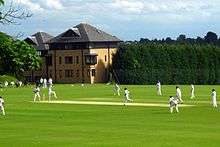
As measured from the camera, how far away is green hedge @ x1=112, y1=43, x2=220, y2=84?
133875 mm

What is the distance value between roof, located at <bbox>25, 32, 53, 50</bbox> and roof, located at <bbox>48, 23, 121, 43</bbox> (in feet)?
21.0

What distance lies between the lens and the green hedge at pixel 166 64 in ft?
439

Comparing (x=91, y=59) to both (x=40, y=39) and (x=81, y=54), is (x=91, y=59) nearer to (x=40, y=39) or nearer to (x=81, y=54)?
(x=81, y=54)

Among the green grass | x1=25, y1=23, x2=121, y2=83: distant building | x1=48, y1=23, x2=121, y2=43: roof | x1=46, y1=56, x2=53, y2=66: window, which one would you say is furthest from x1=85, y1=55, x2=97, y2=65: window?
the green grass

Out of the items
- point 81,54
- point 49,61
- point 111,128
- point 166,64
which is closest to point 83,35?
point 81,54

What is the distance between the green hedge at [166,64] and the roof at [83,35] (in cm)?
526

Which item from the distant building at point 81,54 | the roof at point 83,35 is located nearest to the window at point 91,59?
the distant building at point 81,54

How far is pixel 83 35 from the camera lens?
451 feet

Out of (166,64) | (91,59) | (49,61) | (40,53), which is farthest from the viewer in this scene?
(40,53)

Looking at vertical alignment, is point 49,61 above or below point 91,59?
below

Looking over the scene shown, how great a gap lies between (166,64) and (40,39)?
106ft

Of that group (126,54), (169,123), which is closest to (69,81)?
(126,54)

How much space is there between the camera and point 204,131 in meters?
30.5

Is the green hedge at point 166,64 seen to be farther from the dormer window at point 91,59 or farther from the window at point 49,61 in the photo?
the window at point 49,61
